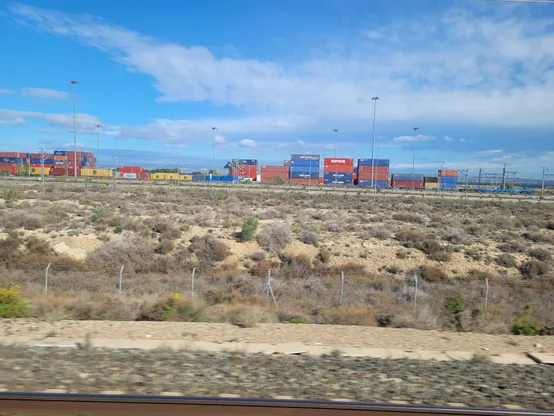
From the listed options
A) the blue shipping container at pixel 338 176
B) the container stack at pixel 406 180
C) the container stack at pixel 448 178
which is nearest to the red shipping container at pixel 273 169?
the blue shipping container at pixel 338 176

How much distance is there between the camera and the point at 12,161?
122 meters

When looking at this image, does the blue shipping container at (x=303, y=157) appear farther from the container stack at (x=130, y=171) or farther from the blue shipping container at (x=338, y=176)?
the container stack at (x=130, y=171)

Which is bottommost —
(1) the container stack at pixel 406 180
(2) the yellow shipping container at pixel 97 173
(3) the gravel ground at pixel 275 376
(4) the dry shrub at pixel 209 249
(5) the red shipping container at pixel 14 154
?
(4) the dry shrub at pixel 209 249

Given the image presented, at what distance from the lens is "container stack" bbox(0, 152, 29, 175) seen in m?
119

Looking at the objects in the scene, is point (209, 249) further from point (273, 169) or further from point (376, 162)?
point (273, 169)

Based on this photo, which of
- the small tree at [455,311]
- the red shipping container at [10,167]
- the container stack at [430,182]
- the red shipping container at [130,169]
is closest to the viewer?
the small tree at [455,311]

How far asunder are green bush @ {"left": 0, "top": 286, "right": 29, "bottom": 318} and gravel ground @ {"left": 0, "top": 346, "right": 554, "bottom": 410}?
3646 millimetres

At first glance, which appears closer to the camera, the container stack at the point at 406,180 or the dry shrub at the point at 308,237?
the dry shrub at the point at 308,237

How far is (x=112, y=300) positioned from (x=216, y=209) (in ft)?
101

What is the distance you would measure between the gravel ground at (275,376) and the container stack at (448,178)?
367 ft

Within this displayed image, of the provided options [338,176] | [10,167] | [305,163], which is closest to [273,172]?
[305,163]

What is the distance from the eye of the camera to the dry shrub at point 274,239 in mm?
29383

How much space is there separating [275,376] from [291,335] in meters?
3.74

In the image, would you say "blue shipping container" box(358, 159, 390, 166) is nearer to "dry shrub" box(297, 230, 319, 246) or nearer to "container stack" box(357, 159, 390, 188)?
"container stack" box(357, 159, 390, 188)
